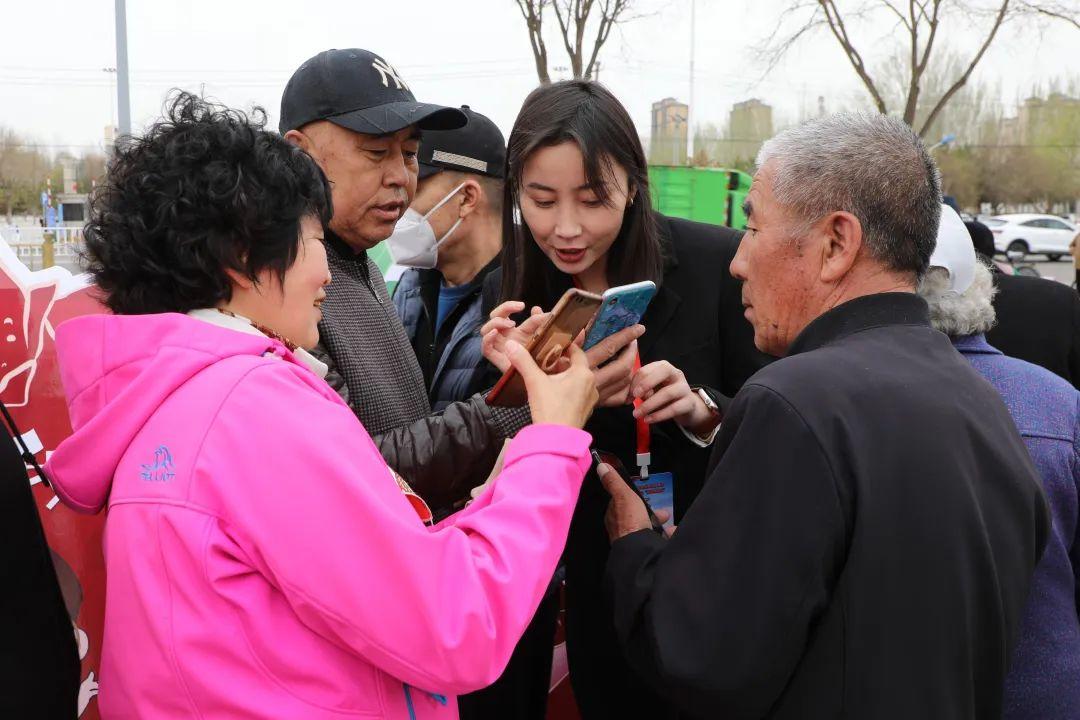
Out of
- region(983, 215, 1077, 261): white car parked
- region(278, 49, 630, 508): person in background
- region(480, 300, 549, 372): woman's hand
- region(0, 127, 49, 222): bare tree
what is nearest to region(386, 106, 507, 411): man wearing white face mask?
region(278, 49, 630, 508): person in background

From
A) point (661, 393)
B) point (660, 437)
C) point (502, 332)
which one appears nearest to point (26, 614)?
point (502, 332)

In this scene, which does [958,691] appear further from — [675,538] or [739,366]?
[739,366]

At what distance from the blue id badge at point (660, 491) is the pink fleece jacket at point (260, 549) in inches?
37.6

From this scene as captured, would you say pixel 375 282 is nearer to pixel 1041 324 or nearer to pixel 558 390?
pixel 558 390

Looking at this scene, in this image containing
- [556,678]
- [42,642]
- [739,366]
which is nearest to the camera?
[42,642]

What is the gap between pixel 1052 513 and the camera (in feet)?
6.48

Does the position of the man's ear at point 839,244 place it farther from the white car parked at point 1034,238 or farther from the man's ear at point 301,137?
the white car parked at point 1034,238

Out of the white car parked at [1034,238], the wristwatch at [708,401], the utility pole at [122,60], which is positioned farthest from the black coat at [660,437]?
the white car parked at [1034,238]

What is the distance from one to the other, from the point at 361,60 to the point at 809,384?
150 cm

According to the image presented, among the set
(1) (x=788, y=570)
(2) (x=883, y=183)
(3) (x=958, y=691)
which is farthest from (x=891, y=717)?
(2) (x=883, y=183)

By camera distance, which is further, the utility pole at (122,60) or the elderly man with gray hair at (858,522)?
the utility pole at (122,60)

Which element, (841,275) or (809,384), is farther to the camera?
(841,275)

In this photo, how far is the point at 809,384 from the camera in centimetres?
142

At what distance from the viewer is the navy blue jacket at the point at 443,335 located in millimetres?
2877
